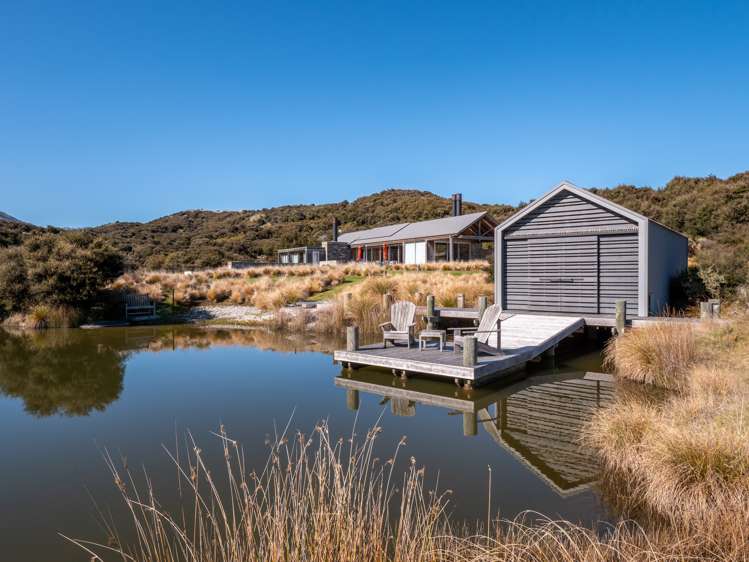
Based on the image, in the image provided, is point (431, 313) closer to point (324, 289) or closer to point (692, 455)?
point (692, 455)

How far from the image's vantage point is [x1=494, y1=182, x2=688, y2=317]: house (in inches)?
505

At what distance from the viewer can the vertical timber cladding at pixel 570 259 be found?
42.7ft

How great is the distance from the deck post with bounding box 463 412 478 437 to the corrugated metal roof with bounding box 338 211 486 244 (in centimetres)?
2307

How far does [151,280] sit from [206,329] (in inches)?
327

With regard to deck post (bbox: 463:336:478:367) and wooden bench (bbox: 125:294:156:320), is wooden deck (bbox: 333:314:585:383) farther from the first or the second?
wooden bench (bbox: 125:294:156:320)

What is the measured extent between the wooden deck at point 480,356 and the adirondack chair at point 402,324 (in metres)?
0.22

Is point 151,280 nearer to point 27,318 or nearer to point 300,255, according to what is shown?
point 27,318

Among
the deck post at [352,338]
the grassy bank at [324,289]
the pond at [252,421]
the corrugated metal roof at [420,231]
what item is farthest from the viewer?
the corrugated metal roof at [420,231]

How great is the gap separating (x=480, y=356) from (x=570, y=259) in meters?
5.87

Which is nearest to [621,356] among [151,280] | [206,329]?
[206,329]

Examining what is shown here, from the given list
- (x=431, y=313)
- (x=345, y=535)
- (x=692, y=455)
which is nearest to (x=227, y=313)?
(x=431, y=313)

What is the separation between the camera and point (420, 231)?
33281mm

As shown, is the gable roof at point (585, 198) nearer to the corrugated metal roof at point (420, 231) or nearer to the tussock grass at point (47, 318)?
the corrugated metal roof at point (420, 231)

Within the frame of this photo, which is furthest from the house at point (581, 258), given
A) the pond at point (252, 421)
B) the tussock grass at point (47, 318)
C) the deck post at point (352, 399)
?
the tussock grass at point (47, 318)
